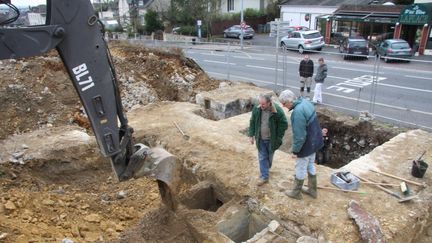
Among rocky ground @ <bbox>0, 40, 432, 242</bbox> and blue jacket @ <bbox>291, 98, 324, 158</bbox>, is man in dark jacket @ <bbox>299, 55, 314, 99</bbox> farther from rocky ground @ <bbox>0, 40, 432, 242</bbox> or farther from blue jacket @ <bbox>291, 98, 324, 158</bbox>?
blue jacket @ <bbox>291, 98, 324, 158</bbox>

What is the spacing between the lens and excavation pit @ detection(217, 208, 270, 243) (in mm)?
6270

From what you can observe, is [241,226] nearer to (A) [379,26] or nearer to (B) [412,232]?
(B) [412,232]

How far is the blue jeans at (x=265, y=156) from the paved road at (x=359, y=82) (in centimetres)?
643

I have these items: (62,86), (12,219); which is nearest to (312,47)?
(62,86)

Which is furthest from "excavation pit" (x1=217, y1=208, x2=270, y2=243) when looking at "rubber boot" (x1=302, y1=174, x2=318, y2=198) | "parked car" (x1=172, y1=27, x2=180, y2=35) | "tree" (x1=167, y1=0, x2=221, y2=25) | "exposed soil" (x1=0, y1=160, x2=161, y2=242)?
"parked car" (x1=172, y1=27, x2=180, y2=35)

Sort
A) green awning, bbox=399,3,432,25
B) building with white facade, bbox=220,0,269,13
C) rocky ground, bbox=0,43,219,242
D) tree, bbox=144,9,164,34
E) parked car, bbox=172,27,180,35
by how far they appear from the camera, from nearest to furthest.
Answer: rocky ground, bbox=0,43,219,242
green awning, bbox=399,3,432,25
parked car, bbox=172,27,180,35
tree, bbox=144,9,164,34
building with white facade, bbox=220,0,269,13

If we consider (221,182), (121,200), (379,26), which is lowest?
(121,200)

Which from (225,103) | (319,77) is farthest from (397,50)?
(225,103)

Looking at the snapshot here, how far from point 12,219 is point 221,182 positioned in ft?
12.4

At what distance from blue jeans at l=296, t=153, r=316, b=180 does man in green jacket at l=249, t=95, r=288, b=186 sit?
527mm

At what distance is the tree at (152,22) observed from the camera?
43.5 m

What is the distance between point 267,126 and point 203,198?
209 centimetres

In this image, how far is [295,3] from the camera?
123ft

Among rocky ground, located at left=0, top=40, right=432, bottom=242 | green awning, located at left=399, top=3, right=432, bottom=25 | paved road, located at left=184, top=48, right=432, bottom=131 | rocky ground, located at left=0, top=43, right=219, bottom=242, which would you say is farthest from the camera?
green awning, located at left=399, top=3, right=432, bottom=25
